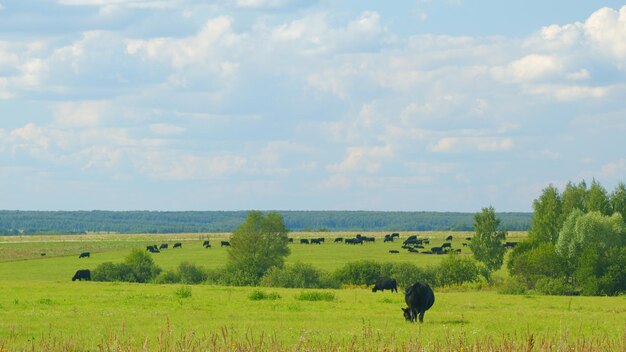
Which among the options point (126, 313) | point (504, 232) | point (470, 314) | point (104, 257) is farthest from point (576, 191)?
point (126, 313)

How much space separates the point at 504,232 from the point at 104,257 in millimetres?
55509

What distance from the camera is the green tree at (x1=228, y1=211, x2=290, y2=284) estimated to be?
8406cm

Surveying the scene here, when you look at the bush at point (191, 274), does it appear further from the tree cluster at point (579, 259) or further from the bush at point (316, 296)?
the bush at point (316, 296)

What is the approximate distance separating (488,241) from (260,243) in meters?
24.9

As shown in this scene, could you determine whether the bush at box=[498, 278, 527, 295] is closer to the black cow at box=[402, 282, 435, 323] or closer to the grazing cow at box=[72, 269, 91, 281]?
the black cow at box=[402, 282, 435, 323]

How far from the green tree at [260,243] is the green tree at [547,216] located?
2957 centimetres

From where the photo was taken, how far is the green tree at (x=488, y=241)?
3600 inches

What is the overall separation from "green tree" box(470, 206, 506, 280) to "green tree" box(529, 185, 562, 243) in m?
5.70

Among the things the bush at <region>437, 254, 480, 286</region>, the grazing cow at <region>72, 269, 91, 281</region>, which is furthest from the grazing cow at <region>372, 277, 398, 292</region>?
the grazing cow at <region>72, 269, 91, 281</region>

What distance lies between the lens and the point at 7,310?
35.6 metres

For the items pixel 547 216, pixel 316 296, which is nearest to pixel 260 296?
pixel 316 296

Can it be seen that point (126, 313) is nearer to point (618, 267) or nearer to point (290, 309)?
point (290, 309)

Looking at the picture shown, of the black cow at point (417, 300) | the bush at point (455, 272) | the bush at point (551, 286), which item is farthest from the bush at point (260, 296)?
the bush at point (455, 272)

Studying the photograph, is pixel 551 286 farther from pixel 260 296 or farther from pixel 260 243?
pixel 260 296
